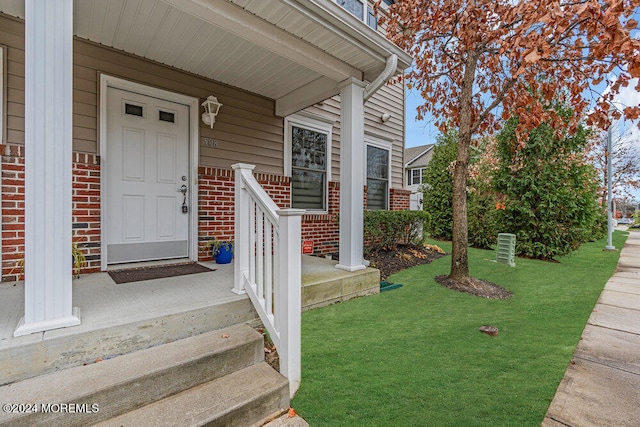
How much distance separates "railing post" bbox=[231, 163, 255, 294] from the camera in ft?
8.11

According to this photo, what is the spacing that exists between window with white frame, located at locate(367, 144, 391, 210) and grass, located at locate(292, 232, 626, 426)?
112 inches

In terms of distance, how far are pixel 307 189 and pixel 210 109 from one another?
207cm

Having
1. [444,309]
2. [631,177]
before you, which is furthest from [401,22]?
[631,177]

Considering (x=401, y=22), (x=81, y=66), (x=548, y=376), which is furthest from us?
(x=401, y=22)

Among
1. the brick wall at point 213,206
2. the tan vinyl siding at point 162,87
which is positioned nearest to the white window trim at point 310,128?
the tan vinyl siding at point 162,87

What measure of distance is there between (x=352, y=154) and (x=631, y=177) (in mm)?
22005

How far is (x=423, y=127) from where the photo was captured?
6.05 metres

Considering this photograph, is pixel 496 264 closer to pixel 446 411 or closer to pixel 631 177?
pixel 446 411

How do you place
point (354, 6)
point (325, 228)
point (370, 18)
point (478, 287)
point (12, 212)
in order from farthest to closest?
point (370, 18), point (325, 228), point (354, 6), point (478, 287), point (12, 212)

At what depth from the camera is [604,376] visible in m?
2.06

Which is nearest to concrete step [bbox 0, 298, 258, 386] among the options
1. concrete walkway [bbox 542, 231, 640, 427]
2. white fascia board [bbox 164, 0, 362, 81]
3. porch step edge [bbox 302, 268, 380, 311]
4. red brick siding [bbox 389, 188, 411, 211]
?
porch step edge [bbox 302, 268, 380, 311]

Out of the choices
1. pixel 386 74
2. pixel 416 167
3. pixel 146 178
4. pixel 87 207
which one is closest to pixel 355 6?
pixel 386 74

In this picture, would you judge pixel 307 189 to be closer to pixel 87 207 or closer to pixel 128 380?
pixel 87 207

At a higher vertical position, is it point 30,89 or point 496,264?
point 30,89
